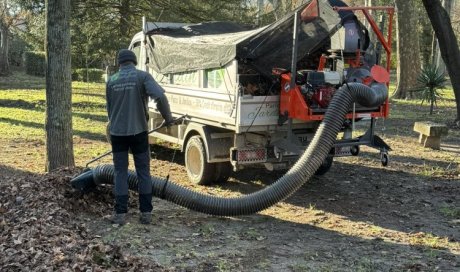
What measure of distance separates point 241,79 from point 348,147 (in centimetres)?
198

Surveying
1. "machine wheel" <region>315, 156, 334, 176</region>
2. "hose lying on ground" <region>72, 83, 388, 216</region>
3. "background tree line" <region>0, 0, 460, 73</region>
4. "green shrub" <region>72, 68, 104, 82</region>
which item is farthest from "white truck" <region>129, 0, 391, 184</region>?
"green shrub" <region>72, 68, 104, 82</region>

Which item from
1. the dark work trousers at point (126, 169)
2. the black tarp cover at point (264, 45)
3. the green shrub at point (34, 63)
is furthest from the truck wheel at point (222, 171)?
the green shrub at point (34, 63)

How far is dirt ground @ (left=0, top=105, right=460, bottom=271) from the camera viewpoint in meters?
5.62

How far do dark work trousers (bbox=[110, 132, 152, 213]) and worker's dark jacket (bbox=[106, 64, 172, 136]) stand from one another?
160 millimetres

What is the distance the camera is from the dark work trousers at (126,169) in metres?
6.87

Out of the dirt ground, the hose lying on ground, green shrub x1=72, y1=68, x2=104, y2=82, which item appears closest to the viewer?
the dirt ground

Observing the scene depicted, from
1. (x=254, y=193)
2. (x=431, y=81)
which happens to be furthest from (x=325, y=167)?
(x=431, y=81)

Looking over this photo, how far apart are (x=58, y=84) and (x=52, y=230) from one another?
3615 mm

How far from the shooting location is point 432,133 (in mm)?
13242

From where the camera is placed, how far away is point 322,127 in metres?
7.44

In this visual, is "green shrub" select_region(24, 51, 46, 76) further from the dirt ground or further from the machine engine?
the machine engine

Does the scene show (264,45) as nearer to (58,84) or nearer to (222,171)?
(222,171)

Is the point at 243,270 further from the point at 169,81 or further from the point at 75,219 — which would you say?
the point at 169,81

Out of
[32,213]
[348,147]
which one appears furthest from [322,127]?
[32,213]
